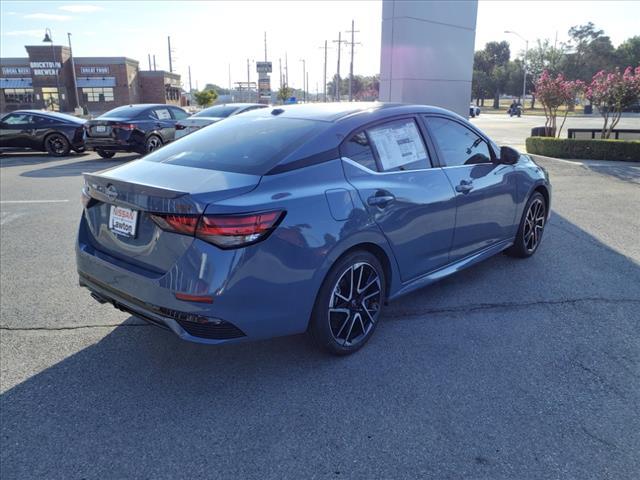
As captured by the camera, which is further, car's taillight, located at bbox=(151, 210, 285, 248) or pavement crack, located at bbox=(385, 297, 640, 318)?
pavement crack, located at bbox=(385, 297, 640, 318)

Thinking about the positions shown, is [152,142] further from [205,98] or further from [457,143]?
[205,98]

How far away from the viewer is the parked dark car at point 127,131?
1405 centimetres

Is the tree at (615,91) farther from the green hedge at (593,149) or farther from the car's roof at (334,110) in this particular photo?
the car's roof at (334,110)

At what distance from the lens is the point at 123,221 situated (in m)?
3.12

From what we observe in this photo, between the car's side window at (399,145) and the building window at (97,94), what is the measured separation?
66218mm

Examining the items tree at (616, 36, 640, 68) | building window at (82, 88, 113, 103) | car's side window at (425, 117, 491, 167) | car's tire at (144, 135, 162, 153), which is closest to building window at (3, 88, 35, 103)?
building window at (82, 88, 113, 103)

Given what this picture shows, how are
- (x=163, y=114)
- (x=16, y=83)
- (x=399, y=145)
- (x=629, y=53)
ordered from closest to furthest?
1. (x=399, y=145)
2. (x=163, y=114)
3. (x=16, y=83)
4. (x=629, y=53)

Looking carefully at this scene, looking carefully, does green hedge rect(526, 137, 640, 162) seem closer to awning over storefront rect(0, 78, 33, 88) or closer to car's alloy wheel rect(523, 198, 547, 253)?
car's alloy wheel rect(523, 198, 547, 253)

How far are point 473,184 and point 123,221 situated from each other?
273 centimetres

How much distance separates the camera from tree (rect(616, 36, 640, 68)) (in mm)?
75750

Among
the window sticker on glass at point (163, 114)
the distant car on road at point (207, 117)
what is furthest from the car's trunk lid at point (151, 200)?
the window sticker on glass at point (163, 114)

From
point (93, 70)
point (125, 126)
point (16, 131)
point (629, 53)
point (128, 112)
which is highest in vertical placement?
point (629, 53)

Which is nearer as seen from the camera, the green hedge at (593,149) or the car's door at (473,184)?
the car's door at (473,184)

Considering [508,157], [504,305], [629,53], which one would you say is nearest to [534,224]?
[508,157]
